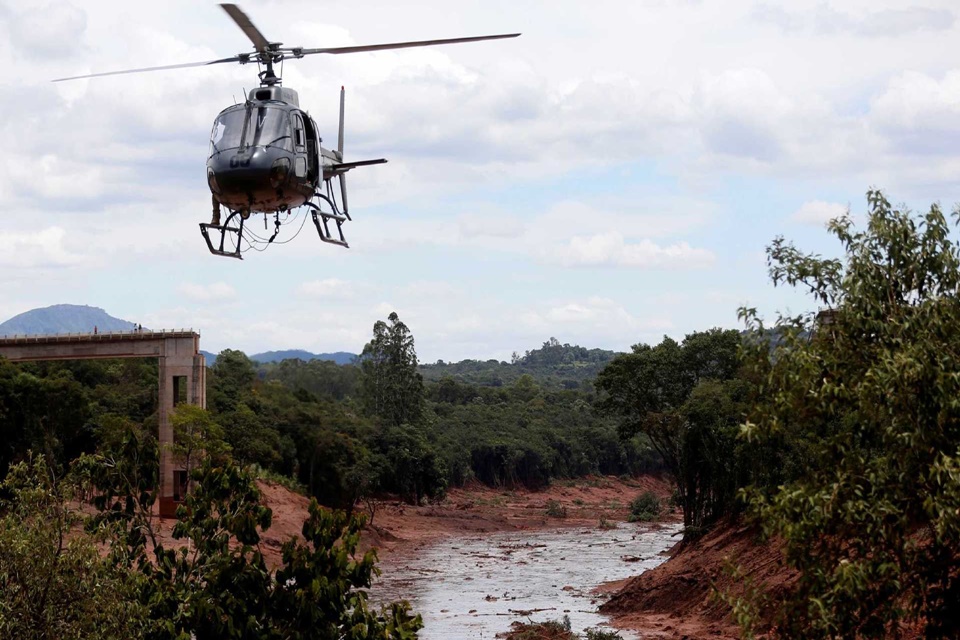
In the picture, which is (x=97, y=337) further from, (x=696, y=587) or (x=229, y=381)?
(x=696, y=587)

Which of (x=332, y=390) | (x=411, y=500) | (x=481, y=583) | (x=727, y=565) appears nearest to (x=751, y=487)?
(x=727, y=565)

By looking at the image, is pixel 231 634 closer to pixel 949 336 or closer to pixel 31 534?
pixel 31 534

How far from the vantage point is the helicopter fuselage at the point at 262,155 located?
2075 centimetres

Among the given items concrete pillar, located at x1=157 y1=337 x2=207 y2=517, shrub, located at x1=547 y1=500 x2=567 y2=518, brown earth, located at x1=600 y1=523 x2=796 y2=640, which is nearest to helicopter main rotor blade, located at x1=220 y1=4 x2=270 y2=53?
brown earth, located at x1=600 y1=523 x2=796 y2=640

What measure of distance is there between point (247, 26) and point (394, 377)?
236ft

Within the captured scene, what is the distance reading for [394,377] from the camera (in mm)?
91875

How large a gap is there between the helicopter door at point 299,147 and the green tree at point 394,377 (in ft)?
225

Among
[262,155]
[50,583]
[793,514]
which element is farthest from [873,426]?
[262,155]

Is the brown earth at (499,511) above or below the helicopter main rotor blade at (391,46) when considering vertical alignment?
below

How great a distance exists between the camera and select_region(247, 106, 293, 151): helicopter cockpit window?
2095 centimetres

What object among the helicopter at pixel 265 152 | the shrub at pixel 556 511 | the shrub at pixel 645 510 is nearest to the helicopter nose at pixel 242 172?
the helicopter at pixel 265 152

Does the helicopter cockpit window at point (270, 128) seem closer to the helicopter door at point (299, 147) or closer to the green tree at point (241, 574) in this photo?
the helicopter door at point (299, 147)

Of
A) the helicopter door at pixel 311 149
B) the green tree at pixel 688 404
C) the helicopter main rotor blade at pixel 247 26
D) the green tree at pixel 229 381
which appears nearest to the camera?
the helicopter main rotor blade at pixel 247 26

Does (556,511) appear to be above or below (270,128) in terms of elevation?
→ below
